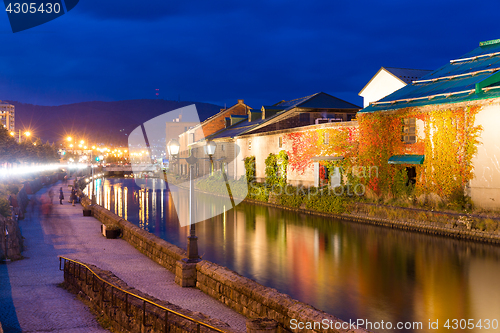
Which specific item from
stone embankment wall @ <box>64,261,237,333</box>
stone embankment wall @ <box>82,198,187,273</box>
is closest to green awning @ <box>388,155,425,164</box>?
stone embankment wall @ <box>82,198,187,273</box>

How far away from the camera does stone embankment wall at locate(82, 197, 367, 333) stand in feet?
25.0

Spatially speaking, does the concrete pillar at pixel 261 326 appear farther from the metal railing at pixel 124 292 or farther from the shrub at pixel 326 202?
the shrub at pixel 326 202

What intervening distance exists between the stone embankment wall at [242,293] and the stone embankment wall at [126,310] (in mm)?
1217

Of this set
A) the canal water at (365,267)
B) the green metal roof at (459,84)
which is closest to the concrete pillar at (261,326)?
the canal water at (365,267)

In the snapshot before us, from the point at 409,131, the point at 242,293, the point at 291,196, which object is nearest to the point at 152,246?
the point at 242,293

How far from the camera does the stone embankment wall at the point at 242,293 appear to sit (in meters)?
7.62

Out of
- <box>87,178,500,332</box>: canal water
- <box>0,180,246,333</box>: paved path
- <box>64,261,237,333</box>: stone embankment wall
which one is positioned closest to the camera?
<box>64,261,237,333</box>: stone embankment wall

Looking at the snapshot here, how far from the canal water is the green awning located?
16.0 ft

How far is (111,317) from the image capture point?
910 cm

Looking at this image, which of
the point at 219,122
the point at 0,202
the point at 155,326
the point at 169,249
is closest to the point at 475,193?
the point at 169,249

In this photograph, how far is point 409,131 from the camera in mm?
25875

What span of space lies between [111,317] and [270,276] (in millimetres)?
6887

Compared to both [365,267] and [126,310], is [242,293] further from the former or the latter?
[365,267]

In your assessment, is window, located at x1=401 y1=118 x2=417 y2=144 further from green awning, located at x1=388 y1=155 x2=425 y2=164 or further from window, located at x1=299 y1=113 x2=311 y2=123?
window, located at x1=299 y1=113 x2=311 y2=123
